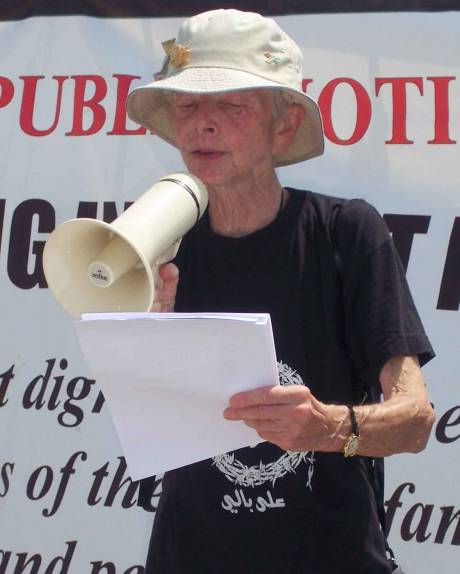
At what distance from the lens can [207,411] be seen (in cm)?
122

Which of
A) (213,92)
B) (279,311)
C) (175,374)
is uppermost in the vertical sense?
(213,92)

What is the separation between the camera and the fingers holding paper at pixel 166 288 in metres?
1.41

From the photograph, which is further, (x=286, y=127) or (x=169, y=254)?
(x=286, y=127)

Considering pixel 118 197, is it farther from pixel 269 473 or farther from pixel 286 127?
pixel 269 473

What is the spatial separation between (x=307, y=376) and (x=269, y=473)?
158 millimetres

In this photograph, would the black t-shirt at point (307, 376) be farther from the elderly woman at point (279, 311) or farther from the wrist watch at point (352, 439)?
the wrist watch at point (352, 439)

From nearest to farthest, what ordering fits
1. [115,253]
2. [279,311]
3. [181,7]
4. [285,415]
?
[285,415] → [115,253] → [279,311] → [181,7]

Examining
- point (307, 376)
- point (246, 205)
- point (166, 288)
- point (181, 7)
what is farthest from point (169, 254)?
point (181, 7)

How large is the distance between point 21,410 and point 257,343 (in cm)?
157

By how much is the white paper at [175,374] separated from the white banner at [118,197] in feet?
4.03

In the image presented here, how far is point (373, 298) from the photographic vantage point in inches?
51.8

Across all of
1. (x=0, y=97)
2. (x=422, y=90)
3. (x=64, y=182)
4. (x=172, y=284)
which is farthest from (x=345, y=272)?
(x=0, y=97)

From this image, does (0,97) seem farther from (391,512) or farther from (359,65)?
(391,512)

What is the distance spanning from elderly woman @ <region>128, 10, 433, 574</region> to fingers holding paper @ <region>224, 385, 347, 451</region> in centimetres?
9
